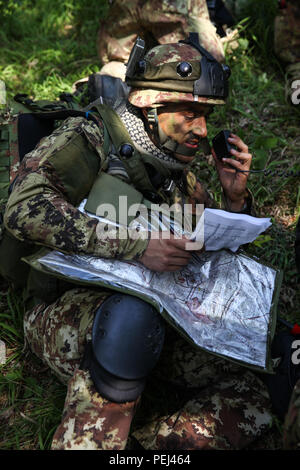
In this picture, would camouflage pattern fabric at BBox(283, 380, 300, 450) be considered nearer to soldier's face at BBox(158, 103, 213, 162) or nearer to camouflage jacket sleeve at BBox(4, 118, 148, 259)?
camouflage jacket sleeve at BBox(4, 118, 148, 259)

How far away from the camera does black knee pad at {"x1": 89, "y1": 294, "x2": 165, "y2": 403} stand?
2.08m

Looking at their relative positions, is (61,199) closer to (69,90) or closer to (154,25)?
(69,90)

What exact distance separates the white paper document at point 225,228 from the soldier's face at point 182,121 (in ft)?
2.50

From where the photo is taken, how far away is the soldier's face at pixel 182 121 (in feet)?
9.55

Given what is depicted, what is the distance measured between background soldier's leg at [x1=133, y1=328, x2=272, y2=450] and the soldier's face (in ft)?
4.74

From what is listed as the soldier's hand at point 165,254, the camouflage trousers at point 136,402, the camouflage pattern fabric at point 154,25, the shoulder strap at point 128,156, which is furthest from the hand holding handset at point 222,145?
the camouflage pattern fabric at point 154,25

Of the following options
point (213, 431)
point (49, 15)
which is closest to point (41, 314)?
point (213, 431)

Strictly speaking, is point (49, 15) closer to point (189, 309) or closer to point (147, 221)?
point (147, 221)

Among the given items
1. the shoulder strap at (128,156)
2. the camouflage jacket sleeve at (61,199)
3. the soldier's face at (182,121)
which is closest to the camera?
the camouflage jacket sleeve at (61,199)

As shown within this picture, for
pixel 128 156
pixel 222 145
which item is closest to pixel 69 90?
pixel 222 145

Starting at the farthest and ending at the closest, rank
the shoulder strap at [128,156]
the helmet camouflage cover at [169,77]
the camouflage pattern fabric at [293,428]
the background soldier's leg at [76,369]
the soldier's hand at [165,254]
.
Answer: the helmet camouflage cover at [169,77] < the shoulder strap at [128,156] < the soldier's hand at [165,254] < the background soldier's leg at [76,369] < the camouflage pattern fabric at [293,428]

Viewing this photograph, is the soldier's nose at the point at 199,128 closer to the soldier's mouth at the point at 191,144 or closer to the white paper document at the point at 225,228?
the soldier's mouth at the point at 191,144

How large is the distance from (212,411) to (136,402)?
50 cm
